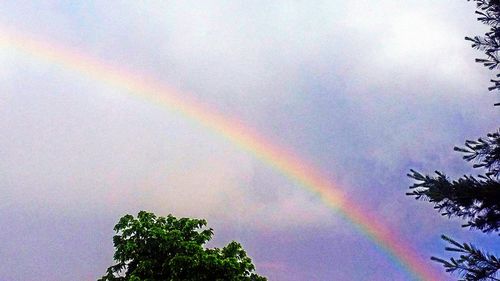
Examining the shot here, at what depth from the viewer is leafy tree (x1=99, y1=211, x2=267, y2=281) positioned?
2589 cm

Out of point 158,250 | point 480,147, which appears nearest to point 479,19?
point 480,147

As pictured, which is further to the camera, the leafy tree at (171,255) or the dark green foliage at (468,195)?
the leafy tree at (171,255)

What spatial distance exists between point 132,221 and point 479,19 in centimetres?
2129

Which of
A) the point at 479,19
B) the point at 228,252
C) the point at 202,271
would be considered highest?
the point at 228,252

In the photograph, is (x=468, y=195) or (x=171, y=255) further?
(x=171, y=255)

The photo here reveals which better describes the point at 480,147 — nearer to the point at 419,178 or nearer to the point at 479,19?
the point at 419,178

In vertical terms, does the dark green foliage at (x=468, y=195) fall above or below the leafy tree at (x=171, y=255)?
below

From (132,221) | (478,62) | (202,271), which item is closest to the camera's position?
(478,62)

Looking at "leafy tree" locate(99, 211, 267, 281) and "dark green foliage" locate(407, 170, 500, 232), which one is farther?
"leafy tree" locate(99, 211, 267, 281)

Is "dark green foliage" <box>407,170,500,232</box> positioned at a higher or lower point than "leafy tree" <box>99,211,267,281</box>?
lower

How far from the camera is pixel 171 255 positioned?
2694 centimetres

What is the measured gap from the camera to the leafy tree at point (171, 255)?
2589cm

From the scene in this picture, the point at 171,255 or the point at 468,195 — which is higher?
the point at 171,255

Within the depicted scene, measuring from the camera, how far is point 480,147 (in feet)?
35.6
